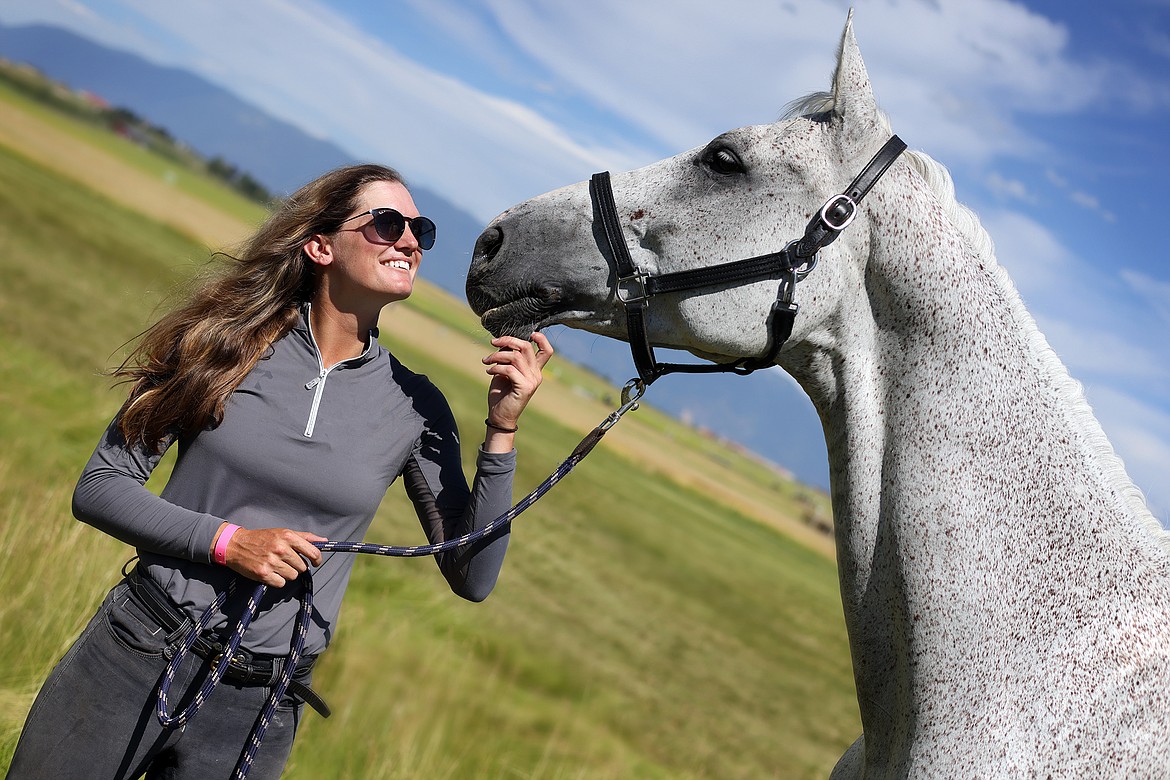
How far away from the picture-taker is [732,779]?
8555mm

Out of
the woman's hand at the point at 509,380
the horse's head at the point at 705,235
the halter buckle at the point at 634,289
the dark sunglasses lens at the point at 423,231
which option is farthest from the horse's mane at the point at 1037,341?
the dark sunglasses lens at the point at 423,231

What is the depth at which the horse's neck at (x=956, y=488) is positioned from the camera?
201 cm

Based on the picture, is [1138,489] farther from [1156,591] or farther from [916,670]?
[916,670]

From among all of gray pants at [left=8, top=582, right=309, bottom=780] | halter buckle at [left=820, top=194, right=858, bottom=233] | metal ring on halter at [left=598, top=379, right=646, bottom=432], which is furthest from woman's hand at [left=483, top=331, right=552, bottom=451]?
gray pants at [left=8, top=582, right=309, bottom=780]

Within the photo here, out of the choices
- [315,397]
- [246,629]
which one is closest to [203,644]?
[246,629]

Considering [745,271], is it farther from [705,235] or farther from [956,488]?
[956,488]

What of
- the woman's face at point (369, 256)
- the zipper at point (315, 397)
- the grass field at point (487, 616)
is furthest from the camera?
the grass field at point (487, 616)

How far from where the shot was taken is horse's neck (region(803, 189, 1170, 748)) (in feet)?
6.59

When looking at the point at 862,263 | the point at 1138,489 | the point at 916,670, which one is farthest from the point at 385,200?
the point at 1138,489

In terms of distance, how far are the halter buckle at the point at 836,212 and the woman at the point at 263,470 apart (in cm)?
79

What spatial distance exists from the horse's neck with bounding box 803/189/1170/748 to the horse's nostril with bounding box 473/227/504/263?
38.3 inches

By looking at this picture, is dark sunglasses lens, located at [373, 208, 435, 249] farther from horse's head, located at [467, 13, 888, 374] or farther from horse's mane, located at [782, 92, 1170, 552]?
horse's mane, located at [782, 92, 1170, 552]

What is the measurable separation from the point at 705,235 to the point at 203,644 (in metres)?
1.66

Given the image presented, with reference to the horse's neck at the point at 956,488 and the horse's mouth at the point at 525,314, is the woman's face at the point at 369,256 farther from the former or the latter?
the horse's neck at the point at 956,488
